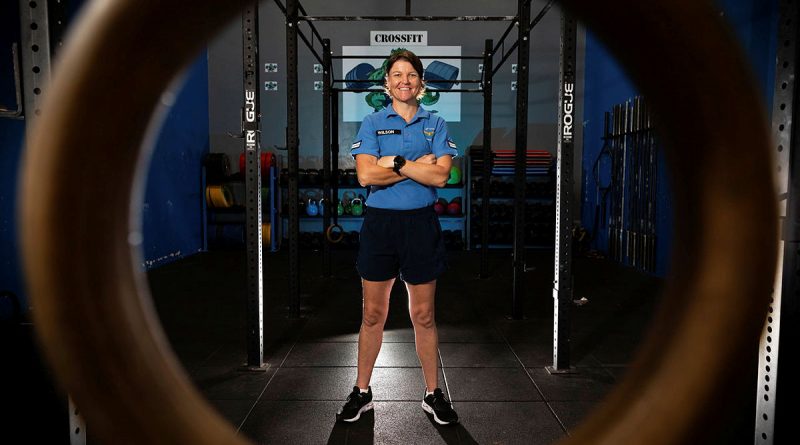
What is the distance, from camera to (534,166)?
696cm

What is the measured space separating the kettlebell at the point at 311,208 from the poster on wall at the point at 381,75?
1402 millimetres

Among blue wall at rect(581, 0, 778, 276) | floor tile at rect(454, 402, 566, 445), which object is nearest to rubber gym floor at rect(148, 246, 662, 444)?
floor tile at rect(454, 402, 566, 445)

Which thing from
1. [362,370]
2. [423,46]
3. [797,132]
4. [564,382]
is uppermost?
[423,46]

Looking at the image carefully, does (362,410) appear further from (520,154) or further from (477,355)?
(520,154)

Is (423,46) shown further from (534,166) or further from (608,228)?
(608,228)

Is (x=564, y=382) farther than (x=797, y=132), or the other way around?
(x=564, y=382)

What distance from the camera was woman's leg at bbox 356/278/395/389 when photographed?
1772 mm

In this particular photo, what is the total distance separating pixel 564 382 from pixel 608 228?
15.3ft

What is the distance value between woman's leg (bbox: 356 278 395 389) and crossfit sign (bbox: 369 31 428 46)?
6178 millimetres

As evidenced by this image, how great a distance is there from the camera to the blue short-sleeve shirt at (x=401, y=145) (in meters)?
1.72

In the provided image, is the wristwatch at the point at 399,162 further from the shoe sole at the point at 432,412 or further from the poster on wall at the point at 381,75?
the poster on wall at the point at 381,75

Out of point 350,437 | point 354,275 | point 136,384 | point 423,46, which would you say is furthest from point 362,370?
point 423,46

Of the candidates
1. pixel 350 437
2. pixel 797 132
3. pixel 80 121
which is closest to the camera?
pixel 80 121

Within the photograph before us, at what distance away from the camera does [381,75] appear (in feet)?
23.3
